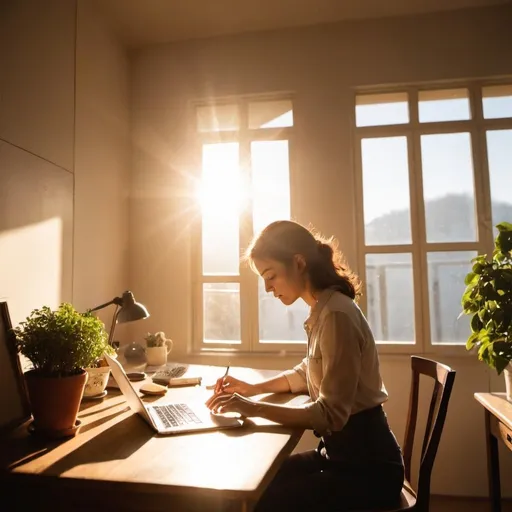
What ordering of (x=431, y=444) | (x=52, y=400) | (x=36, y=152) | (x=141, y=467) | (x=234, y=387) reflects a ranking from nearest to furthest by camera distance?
1. (x=141, y=467)
2. (x=52, y=400)
3. (x=431, y=444)
4. (x=234, y=387)
5. (x=36, y=152)

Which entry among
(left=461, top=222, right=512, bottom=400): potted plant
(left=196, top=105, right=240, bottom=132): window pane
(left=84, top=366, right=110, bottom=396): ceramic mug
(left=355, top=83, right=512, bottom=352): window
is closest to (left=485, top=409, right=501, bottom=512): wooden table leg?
(left=461, top=222, right=512, bottom=400): potted plant

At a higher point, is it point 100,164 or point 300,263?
point 100,164

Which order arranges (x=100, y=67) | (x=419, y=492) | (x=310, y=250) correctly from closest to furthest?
(x=419, y=492)
(x=310, y=250)
(x=100, y=67)

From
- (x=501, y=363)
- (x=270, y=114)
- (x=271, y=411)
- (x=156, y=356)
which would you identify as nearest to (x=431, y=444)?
(x=271, y=411)

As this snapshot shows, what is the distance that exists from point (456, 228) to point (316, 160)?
1051mm

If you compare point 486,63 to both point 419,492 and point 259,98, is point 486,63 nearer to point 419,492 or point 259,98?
point 259,98

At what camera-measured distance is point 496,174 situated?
2920mm

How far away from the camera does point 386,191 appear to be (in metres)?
3.02

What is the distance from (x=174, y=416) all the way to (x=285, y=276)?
0.60 meters

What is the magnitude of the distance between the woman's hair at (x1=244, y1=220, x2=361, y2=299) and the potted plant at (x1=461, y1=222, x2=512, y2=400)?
0.77 metres

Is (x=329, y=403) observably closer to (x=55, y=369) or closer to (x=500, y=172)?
(x=55, y=369)

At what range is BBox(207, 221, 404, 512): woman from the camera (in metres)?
1.28

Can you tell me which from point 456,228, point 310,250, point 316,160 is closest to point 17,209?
point 310,250

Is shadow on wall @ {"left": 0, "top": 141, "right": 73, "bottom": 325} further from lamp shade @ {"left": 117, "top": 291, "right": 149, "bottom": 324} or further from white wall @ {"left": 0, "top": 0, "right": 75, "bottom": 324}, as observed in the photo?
lamp shade @ {"left": 117, "top": 291, "right": 149, "bottom": 324}
